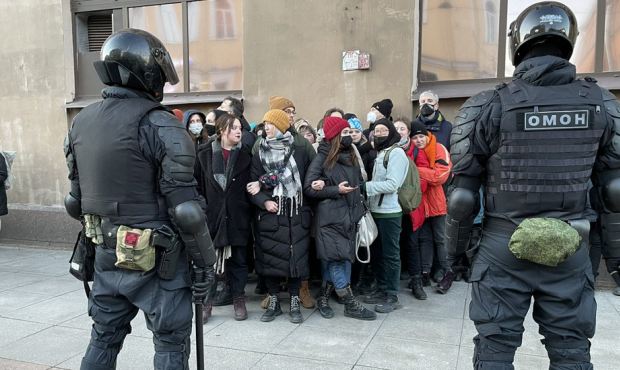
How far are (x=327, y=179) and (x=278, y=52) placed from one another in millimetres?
2955

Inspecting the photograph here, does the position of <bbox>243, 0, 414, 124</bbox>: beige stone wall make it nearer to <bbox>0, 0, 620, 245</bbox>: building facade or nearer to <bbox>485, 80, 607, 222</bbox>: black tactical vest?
<bbox>0, 0, 620, 245</bbox>: building facade

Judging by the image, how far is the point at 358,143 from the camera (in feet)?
16.6

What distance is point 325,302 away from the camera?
15.0ft

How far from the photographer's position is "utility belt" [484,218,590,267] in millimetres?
2266

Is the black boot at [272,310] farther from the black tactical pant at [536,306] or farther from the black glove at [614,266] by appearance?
the black glove at [614,266]

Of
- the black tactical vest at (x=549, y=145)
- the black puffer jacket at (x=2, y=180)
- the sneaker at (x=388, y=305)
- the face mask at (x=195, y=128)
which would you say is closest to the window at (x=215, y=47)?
the face mask at (x=195, y=128)

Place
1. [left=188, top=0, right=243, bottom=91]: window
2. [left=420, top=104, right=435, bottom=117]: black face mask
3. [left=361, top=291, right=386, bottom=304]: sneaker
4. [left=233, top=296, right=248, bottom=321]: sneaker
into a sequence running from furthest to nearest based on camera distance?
[left=188, top=0, right=243, bottom=91]: window, [left=420, top=104, right=435, bottom=117]: black face mask, [left=361, top=291, right=386, bottom=304]: sneaker, [left=233, top=296, right=248, bottom=321]: sneaker

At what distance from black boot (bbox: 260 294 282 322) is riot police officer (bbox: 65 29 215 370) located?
180cm

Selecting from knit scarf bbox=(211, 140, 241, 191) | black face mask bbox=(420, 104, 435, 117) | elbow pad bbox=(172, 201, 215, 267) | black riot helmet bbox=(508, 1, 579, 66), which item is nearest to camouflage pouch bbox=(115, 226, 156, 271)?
elbow pad bbox=(172, 201, 215, 267)

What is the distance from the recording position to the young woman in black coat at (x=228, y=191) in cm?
433

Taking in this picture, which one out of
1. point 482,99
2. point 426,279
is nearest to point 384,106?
point 426,279

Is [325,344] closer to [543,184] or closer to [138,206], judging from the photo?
[138,206]

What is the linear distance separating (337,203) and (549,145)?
87.3 inches

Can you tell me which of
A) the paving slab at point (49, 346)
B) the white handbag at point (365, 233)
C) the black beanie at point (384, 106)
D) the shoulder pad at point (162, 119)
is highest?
the black beanie at point (384, 106)
